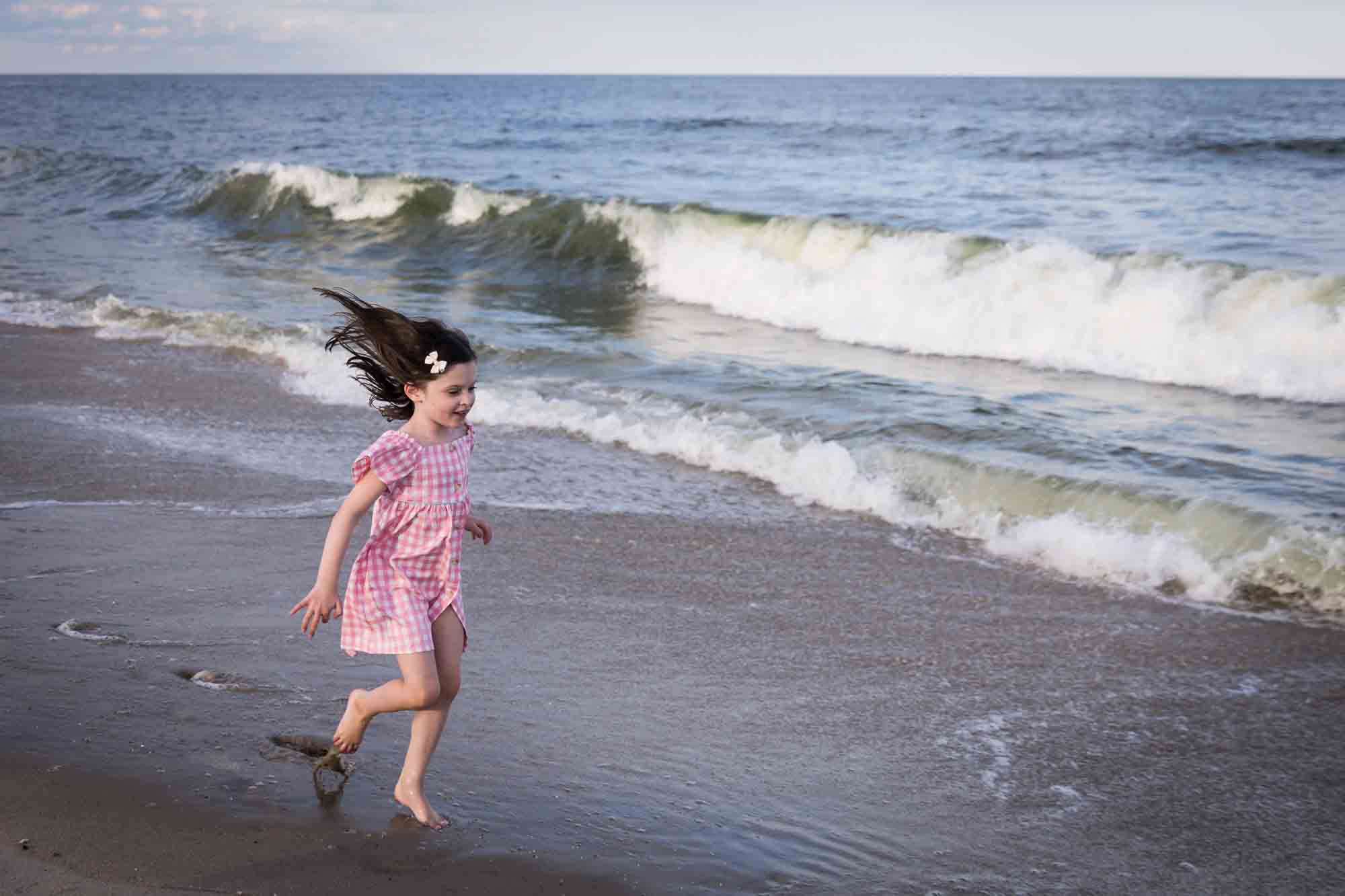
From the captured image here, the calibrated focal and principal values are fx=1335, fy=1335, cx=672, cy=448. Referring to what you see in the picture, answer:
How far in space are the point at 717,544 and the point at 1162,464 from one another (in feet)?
10.7

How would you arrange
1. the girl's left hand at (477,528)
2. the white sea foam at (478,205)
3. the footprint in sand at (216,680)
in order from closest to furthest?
1. the girl's left hand at (477,528)
2. the footprint in sand at (216,680)
3. the white sea foam at (478,205)

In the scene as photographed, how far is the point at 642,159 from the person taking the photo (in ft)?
109

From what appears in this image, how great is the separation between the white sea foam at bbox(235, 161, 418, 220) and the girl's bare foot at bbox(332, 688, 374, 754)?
20681 millimetres

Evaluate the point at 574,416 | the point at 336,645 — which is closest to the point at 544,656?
the point at 336,645

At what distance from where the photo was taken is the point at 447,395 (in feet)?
11.4

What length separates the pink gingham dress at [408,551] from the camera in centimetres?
342

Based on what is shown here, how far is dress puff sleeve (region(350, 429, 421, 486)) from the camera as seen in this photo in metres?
3.39

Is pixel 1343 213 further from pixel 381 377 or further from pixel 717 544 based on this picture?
pixel 381 377

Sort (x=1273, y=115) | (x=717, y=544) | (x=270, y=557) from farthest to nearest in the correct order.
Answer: (x=1273, y=115), (x=717, y=544), (x=270, y=557)

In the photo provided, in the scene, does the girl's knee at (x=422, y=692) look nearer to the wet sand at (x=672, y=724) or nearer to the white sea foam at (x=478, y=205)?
the wet sand at (x=672, y=724)

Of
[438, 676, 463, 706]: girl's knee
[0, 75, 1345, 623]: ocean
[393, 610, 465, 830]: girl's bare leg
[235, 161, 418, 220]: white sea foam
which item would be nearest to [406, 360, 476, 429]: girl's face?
[393, 610, 465, 830]: girl's bare leg

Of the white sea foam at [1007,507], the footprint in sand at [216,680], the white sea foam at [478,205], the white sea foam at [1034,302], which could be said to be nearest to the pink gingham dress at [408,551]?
the footprint in sand at [216,680]

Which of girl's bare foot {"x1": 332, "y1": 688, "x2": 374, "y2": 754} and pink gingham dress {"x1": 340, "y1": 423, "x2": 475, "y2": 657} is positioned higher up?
pink gingham dress {"x1": 340, "y1": 423, "x2": 475, "y2": 657}

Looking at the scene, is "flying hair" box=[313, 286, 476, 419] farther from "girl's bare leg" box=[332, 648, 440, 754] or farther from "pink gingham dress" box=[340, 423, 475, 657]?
"girl's bare leg" box=[332, 648, 440, 754]
